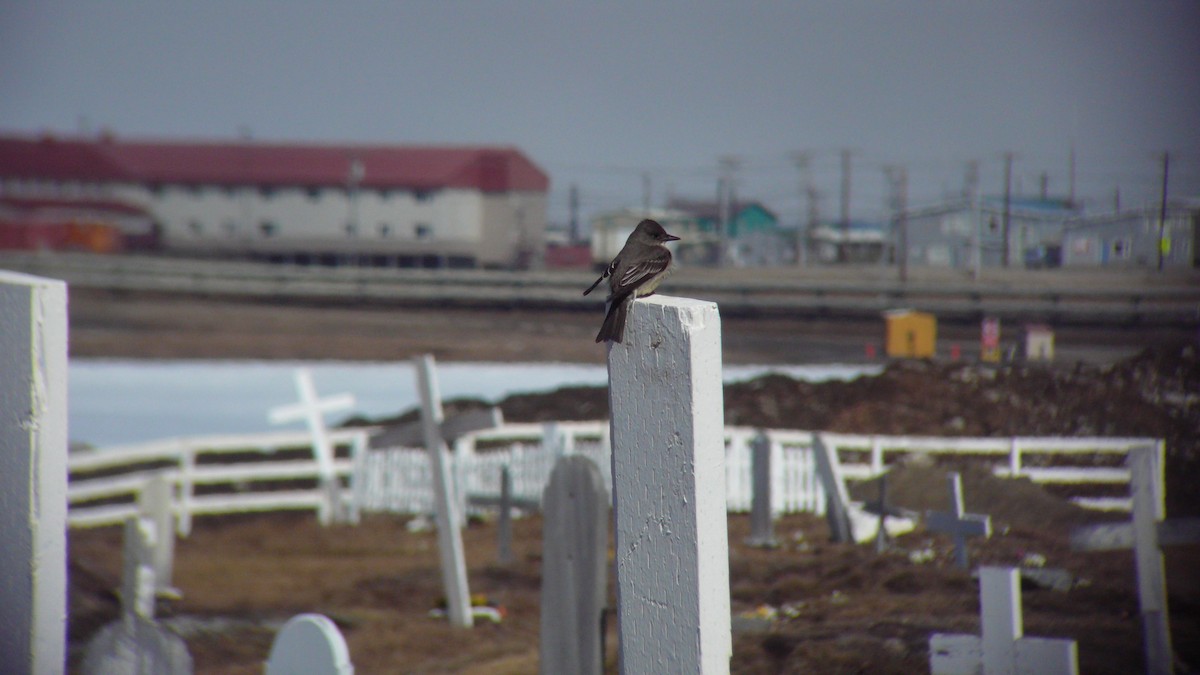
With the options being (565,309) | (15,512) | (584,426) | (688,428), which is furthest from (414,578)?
(688,428)

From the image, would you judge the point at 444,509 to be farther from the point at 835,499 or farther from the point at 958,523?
the point at 958,523

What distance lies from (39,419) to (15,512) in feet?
0.63

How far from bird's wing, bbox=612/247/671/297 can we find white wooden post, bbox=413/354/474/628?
4.02 metres

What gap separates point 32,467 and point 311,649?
62 cm

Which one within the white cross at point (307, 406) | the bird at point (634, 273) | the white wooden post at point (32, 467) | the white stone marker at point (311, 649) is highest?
the bird at point (634, 273)

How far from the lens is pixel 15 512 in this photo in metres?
1.88

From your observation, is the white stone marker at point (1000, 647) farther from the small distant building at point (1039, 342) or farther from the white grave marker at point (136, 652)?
the small distant building at point (1039, 342)

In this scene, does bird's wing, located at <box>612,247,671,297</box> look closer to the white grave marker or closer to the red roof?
the white grave marker

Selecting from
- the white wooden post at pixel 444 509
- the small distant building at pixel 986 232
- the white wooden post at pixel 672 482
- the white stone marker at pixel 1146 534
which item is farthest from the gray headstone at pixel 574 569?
the small distant building at pixel 986 232

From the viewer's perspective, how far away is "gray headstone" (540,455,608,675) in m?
2.52

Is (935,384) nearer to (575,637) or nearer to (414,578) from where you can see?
(414,578)

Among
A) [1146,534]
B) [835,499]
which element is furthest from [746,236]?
[1146,534]

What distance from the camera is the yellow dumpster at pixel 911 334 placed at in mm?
6305

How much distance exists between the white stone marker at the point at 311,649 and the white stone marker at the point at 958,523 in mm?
3322
